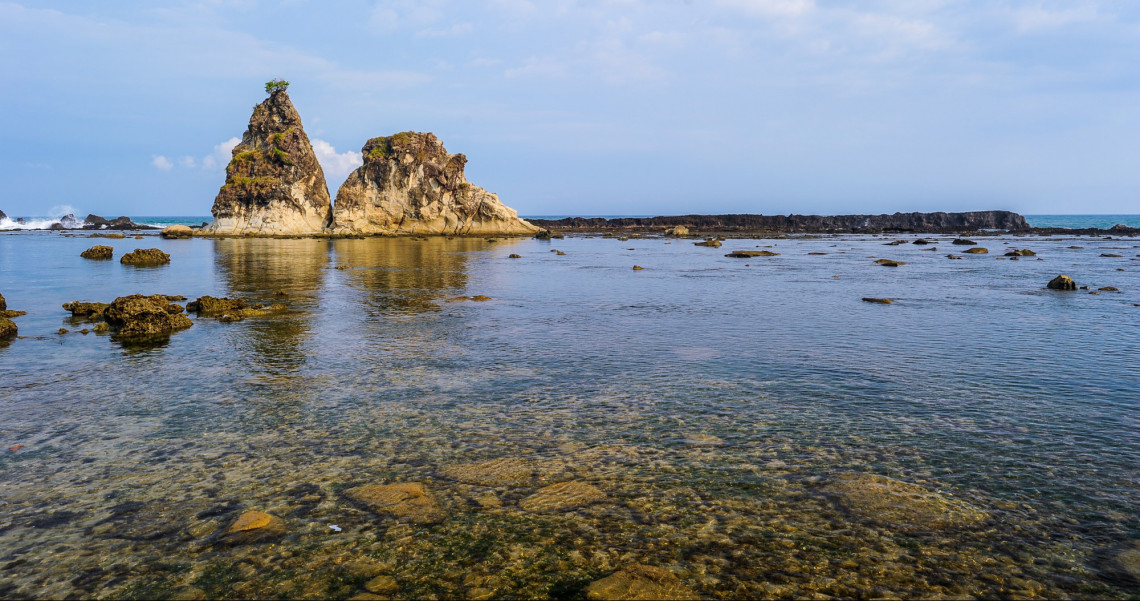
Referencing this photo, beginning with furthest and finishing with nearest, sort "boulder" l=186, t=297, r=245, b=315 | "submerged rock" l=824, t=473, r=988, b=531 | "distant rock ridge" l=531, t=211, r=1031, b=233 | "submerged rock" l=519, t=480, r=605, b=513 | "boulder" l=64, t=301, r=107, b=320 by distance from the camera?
"distant rock ridge" l=531, t=211, r=1031, b=233 → "boulder" l=186, t=297, r=245, b=315 → "boulder" l=64, t=301, r=107, b=320 → "submerged rock" l=519, t=480, r=605, b=513 → "submerged rock" l=824, t=473, r=988, b=531

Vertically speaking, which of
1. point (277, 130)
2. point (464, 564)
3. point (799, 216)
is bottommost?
point (464, 564)

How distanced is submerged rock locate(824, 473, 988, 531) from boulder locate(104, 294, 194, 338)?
1833cm

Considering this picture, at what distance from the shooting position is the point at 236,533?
6121mm

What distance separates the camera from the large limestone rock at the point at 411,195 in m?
109

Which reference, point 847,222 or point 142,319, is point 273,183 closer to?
point 142,319

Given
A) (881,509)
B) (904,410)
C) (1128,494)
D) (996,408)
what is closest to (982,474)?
(1128,494)

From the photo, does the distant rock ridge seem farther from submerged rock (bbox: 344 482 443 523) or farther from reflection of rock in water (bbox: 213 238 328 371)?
submerged rock (bbox: 344 482 443 523)

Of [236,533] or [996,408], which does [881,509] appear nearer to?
[996,408]

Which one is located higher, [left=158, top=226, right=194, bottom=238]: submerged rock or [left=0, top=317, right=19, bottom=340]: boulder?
[left=158, top=226, right=194, bottom=238]: submerged rock

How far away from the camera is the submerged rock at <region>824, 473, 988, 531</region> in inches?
249

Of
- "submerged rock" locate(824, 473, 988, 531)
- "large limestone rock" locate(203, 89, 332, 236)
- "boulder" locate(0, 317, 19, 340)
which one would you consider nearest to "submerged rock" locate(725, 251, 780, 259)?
"boulder" locate(0, 317, 19, 340)

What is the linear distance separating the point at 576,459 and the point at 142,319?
52.7 feet

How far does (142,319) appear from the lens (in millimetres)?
17844

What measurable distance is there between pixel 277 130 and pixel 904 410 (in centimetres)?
11708
